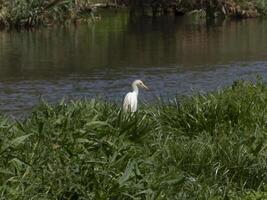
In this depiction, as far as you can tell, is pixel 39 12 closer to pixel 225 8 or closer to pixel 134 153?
pixel 225 8

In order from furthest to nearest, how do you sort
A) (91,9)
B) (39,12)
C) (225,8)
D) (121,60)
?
(225,8), (91,9), (39,12), (121,60)

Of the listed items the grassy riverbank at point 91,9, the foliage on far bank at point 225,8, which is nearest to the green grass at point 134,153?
the grassy riverbank at point 91,9

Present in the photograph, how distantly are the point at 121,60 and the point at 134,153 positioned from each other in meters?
24.8

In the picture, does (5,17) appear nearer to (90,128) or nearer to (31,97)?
(31,97)

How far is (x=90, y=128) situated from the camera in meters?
9.15

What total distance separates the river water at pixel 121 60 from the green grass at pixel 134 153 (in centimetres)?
637

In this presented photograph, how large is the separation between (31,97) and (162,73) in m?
6.59

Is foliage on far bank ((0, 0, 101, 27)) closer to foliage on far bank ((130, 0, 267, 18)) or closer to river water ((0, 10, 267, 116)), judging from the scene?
river water ((0, 10, 267, 116))

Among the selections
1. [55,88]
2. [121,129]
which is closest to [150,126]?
[121,129]

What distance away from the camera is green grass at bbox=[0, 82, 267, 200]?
752cm

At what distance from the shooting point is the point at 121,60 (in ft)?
109

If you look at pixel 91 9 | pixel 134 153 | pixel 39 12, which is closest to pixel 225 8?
pixel 91 9

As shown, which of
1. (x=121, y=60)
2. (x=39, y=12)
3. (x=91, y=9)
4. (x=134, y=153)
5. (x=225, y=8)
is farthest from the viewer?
(x=225, y=8)

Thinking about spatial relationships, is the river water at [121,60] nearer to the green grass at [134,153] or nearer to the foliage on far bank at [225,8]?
the green grass at [134,153]
